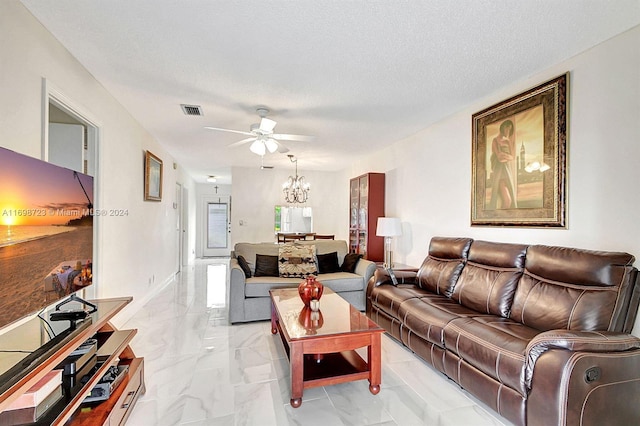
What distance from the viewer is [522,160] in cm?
263

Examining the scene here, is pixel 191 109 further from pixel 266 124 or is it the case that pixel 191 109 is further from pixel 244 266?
pixel 244 266

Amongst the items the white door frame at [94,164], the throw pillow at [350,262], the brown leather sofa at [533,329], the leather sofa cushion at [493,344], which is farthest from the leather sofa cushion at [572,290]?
the white door frame at [94,164]

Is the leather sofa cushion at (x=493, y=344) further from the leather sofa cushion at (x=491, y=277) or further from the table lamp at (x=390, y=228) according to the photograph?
the table lamp at (x=390, y=228)

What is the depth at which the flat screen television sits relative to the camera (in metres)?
1.12

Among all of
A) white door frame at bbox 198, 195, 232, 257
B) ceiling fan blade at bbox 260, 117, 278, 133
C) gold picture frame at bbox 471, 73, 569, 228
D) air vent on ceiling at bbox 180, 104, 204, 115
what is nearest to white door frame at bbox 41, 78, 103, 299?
air vent on ceiling at bbox 180, 104, 204, 115

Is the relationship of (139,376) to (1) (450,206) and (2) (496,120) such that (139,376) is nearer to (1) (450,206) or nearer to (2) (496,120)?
(1) (450,206)

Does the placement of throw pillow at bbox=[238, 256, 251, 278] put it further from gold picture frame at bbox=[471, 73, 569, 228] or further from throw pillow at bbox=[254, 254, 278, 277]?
gold picture frame at bbox=[471, 73, 569, 228]

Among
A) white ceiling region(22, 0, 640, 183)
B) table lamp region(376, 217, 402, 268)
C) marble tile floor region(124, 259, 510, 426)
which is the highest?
white ceiling region(22, 0, 640, 183)

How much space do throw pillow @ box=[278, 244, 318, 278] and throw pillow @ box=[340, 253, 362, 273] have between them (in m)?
0.45

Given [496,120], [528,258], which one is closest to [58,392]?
[528,258]

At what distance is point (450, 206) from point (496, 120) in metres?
1.06

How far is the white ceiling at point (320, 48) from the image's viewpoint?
5.66 feet

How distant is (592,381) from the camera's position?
1.44 metres

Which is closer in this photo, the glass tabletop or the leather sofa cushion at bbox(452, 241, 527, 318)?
the glass tabletop
